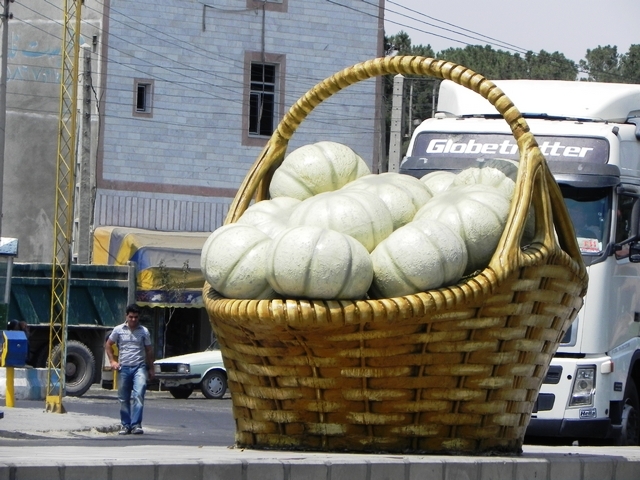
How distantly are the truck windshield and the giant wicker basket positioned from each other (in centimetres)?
509

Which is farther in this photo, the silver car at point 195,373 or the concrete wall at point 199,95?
the concrete wall at point 199,95

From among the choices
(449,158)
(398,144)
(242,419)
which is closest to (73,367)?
(398,144)

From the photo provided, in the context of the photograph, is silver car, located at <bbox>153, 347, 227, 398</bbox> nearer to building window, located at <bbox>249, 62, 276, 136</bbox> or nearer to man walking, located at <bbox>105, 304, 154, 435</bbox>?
man walking, located at <bbox>105, 304, 154, 435</bbox>

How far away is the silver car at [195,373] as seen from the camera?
70.4ft

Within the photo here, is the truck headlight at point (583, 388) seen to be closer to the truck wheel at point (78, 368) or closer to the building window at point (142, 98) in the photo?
the truck wheel at point (78, 368)

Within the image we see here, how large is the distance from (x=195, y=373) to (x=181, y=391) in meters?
0.86

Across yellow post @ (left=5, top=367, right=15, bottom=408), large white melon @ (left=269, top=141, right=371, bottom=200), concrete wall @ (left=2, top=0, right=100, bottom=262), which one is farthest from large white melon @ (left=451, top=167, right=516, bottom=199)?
concrete wall @ (left=2, top=0, right=100, bottom=262)

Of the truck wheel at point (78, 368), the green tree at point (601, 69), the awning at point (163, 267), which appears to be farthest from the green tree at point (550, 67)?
the truck wheel at point (78, 368)

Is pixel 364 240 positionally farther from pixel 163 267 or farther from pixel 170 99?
pixel 170 99

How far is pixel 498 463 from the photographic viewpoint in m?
4.92

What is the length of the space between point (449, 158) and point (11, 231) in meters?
21.8

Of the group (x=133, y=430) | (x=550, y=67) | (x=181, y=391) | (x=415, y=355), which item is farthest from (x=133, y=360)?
(x=550, y=67)

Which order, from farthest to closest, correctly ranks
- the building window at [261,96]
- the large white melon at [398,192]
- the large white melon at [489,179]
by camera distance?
the building window at [261,96]
the large white melon at [489,179]
the large white melon at [398,192]

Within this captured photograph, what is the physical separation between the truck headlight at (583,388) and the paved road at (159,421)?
121 inches
